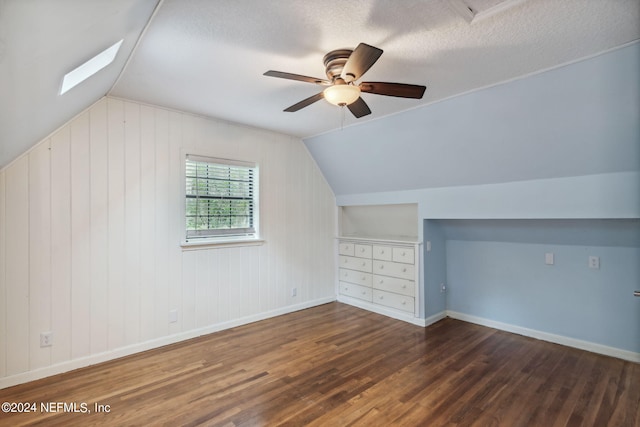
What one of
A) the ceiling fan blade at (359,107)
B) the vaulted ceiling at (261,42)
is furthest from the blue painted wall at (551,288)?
the ceiling fan blade at (359,107)

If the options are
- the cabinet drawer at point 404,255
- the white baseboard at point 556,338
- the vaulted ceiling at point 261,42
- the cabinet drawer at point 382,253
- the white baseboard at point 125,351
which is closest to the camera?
the vaulted ceiling at point 261,42

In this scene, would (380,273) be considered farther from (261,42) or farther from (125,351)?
(261,42)

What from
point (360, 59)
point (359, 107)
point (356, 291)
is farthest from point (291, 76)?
point (356, 291)

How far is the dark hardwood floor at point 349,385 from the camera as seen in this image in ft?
6.99

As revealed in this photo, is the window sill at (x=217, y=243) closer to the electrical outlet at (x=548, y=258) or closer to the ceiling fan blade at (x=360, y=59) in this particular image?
the ceiling fan blade at (x=360, y=59)

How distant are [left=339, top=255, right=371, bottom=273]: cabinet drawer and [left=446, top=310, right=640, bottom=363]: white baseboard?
51.3 inches


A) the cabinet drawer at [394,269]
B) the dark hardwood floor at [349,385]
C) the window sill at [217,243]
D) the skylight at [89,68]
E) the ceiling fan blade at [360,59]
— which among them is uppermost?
the skylight at [89,68]

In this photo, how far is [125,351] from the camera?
3.05m

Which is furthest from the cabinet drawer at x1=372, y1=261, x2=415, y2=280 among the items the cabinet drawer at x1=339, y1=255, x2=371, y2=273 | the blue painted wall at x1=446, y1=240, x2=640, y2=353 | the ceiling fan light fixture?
the ceiling fan light fixture

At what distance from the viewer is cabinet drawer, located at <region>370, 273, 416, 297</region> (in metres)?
3.99

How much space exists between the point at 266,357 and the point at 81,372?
160 cm

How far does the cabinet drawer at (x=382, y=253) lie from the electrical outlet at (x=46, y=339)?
358cm

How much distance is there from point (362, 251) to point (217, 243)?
207cm

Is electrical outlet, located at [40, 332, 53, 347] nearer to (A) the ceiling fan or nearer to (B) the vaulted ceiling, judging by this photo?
(B) the vaulted ceiling
